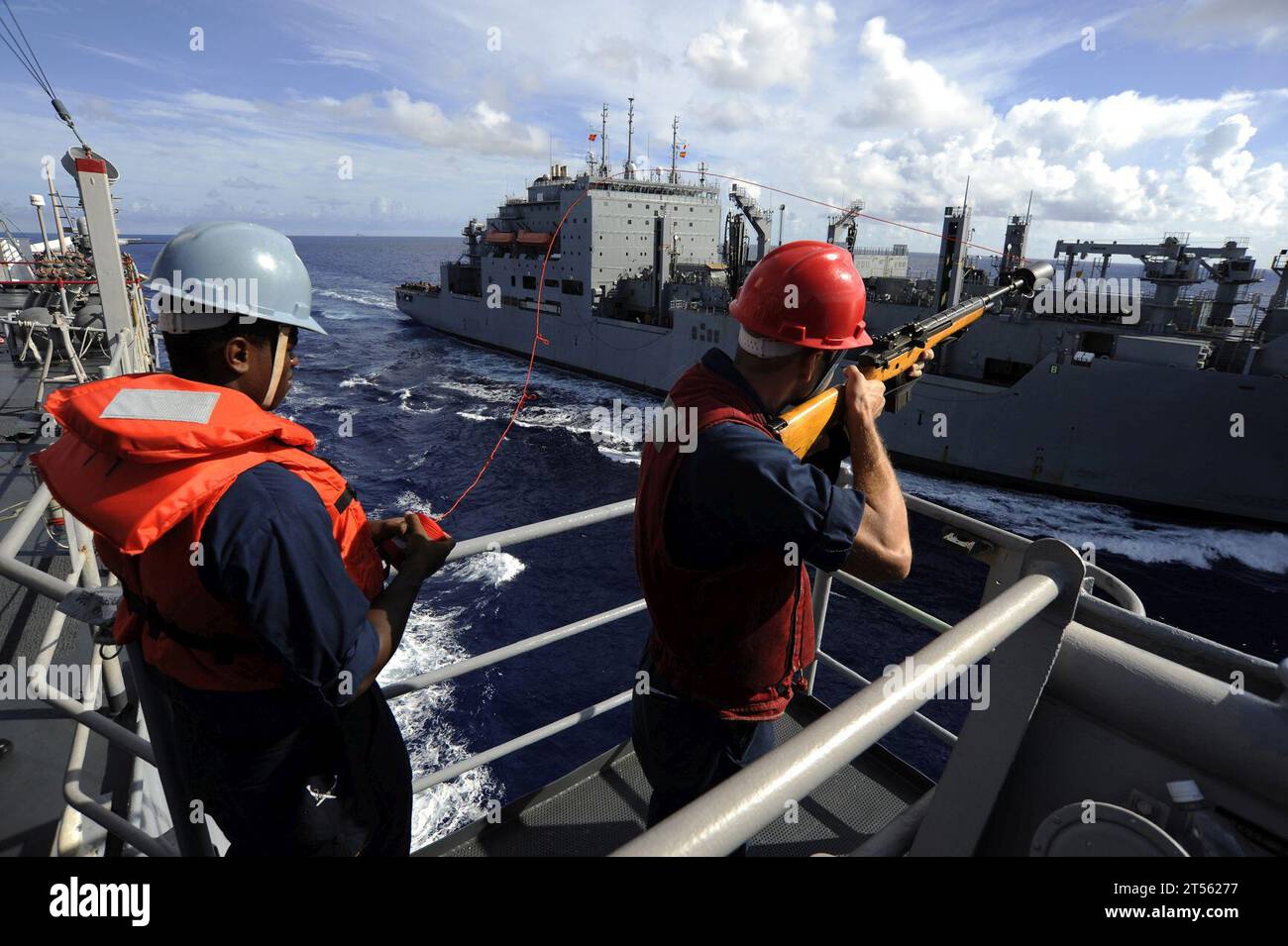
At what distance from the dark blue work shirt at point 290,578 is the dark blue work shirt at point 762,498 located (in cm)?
87

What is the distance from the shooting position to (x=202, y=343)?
1489 mm

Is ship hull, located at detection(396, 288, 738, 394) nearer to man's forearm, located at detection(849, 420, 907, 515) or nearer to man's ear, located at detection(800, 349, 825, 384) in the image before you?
man's ear, located at detection(800, 349, 825, 384)

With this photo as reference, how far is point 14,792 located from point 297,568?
291cm

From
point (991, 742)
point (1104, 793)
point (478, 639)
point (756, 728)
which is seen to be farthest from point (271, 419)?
point (478, 639)

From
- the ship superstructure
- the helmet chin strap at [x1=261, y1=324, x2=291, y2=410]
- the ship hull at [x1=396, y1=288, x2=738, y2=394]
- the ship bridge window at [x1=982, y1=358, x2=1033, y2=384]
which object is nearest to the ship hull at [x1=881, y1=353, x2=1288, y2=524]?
the ship bridge window at [x1=982, y1=358, x2=1033, y2=384]

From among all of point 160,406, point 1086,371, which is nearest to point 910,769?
point 160,406

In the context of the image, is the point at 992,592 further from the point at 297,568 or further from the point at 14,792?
the point at 14,792

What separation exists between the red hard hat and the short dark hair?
4.26ft

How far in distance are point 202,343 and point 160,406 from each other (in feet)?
0.73

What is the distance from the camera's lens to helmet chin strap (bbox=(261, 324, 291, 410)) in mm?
1588

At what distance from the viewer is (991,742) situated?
1592mm

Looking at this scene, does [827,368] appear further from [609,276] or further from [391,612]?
[609,276]

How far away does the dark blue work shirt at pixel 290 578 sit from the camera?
127 cm
